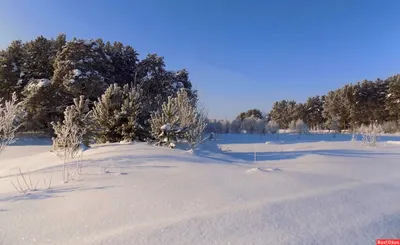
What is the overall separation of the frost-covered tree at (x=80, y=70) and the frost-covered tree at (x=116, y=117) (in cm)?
1003

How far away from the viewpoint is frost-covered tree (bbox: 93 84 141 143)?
973 cm

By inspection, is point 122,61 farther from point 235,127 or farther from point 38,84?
point 235,127

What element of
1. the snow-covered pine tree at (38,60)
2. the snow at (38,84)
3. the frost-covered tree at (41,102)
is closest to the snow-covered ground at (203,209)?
the frost-covered tree at (41,102)

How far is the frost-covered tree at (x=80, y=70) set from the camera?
62.4ft

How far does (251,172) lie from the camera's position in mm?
4676

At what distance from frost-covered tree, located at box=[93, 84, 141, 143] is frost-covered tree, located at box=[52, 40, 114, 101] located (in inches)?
395

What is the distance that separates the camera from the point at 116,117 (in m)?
9.80

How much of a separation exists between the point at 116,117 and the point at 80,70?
11.5 metres

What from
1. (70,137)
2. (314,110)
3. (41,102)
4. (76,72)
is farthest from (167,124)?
(314,110)

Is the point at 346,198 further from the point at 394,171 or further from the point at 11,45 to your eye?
the point at 11,45

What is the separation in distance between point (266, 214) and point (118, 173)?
2577 millimetres

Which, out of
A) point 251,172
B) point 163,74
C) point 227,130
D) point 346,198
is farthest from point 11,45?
point 346,198

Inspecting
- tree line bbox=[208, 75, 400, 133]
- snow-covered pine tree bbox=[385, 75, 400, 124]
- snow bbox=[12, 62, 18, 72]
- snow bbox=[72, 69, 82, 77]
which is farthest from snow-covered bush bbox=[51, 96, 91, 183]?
snow-covered pine tree bbox=[385, 75, 400, 124]

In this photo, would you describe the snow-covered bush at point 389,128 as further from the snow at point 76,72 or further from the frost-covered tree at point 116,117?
the snow at point 76,72
